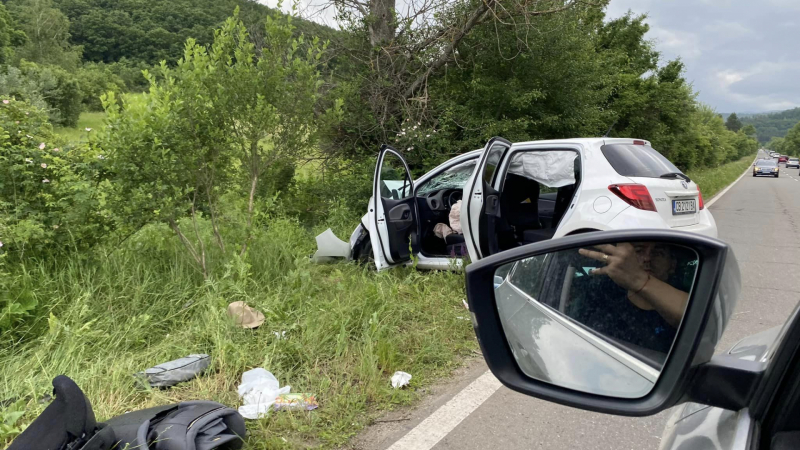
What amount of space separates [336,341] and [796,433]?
3.05 meters

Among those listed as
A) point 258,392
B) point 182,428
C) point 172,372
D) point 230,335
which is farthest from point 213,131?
point 182,428

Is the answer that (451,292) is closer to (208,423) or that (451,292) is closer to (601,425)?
(601,425)

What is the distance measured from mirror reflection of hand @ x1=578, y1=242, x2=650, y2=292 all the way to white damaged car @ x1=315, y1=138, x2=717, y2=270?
334cm

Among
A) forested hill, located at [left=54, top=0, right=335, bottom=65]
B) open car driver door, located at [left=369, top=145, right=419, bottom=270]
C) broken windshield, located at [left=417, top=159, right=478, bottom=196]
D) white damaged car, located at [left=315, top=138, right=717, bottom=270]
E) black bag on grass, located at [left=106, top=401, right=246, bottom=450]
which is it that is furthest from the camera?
forested hill, located at [left=54, top=0, right=335, bottom=65]

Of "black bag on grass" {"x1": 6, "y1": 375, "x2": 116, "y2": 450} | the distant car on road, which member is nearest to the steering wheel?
"black bag on grass" {"x1": 6, "y1": 375, "x2": 116, "y2": 450}

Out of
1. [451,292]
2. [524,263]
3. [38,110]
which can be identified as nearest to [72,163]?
[38,110]

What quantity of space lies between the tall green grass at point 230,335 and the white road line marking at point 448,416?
0.82 ft

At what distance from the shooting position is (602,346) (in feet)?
3.44

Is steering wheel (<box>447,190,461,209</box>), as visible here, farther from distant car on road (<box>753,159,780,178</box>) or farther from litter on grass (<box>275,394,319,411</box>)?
distant car on road (<box>753,159,780,178</box>)

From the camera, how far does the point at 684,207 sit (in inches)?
167

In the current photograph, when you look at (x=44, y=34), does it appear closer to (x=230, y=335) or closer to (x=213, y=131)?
(x=213, y=131)

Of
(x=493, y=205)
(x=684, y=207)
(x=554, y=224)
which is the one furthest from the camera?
(x=554, y=224)

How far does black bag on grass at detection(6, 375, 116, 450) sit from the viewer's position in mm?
1902

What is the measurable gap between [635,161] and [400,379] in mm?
2919
